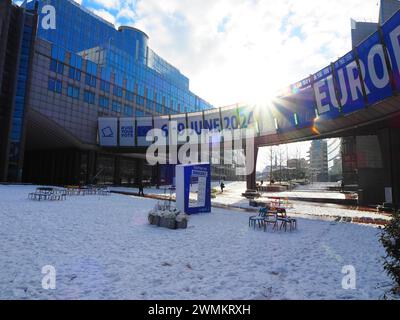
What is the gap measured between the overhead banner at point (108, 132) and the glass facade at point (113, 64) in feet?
21.5

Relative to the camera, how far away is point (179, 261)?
7102 millimetres

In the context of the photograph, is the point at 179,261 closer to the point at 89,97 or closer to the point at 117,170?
the point at 89,97

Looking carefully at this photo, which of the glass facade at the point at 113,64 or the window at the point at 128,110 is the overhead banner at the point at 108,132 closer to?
the glass facade at the point at 113,64

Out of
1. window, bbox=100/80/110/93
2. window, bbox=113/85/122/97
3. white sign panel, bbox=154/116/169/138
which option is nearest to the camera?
white sign panel, bbox=154/116/169/138

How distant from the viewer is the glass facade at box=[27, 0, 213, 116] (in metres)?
50.4

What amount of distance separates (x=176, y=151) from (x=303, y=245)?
35070 millimetres

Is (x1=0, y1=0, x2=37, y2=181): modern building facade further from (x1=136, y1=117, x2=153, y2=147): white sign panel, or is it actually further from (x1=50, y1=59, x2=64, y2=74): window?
(x1=136, y1=117, x2=153, y2=147): white sign panel

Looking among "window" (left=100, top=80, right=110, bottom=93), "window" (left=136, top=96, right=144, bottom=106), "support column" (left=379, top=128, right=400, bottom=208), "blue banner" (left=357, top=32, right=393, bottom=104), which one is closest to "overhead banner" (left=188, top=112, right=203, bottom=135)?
"support column" (left=379, top=128, right=400, bottom=208)

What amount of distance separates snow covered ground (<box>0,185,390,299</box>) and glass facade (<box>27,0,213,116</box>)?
1707 inches

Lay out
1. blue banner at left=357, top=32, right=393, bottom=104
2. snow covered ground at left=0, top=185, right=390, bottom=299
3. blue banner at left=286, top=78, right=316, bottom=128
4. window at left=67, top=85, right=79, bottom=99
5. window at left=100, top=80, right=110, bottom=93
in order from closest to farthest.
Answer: snow covered ground at left=0, top=185, right=390, bottom=299
blue banner at left=357, top=32, right=393, bottom=104
blue banner at left=286, top=78, right=316, bottom=128
window at left=67, top=85, right=79, bottom=99
window at left=100, top=80, right=110, bottom=93

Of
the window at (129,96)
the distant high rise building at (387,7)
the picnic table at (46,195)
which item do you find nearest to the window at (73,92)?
the window at (129,96)

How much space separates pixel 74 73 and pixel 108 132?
1272cm
